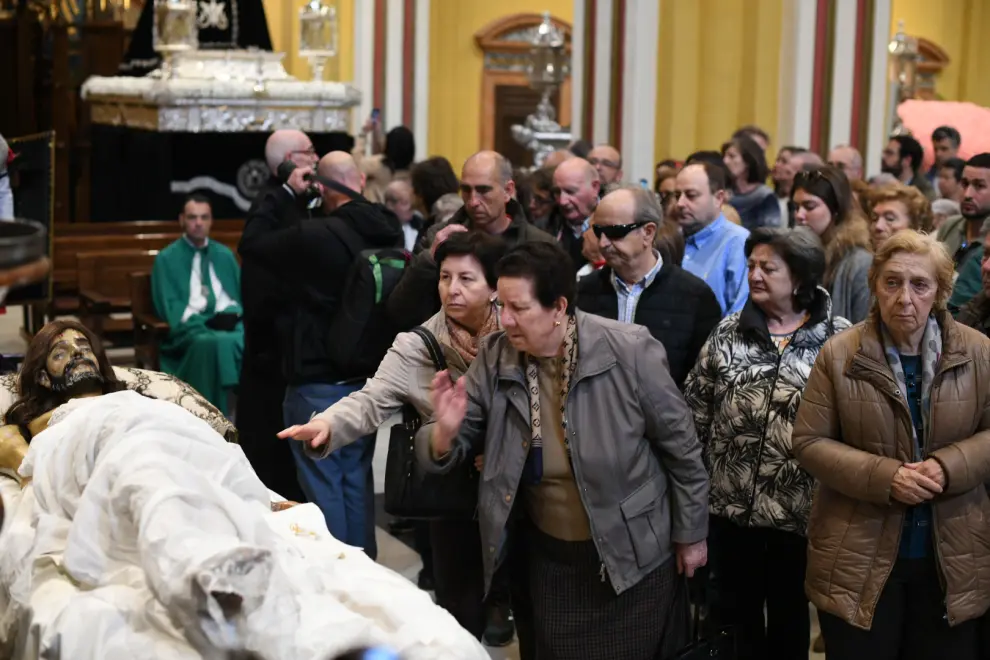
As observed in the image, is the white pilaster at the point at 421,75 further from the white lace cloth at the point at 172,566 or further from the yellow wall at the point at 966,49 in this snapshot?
the white lace cloth at the point at 172,566

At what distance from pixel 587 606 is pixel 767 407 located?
33.1 inches

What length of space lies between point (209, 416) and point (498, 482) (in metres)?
1.47

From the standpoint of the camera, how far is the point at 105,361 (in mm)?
4617

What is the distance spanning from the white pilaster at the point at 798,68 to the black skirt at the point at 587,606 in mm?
7094

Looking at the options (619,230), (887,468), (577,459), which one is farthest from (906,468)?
(619,230)

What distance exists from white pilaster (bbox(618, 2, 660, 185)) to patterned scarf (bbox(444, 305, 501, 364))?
21.2 feet

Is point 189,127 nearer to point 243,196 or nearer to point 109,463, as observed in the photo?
point 243,196

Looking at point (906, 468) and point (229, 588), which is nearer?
point (229, 588)

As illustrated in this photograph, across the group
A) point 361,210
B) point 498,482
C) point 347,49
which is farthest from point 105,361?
point 347,49

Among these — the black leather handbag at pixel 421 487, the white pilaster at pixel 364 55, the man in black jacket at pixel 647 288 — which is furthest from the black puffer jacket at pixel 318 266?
the white pilaster at pixel 364 55

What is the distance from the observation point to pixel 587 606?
3.71 metres

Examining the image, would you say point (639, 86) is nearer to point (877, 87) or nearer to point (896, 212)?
point (877, 87)

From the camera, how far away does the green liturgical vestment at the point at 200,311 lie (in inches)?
299

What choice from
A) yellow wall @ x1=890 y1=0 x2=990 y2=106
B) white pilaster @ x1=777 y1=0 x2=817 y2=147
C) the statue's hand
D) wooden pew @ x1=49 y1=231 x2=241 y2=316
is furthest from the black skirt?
yellow wall @ x1=890 y1=0 x2=990 y2=106
